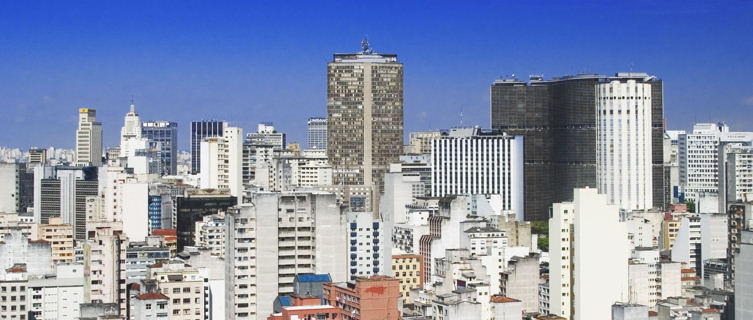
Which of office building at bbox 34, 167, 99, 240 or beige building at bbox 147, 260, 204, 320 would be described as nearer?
beige building at bbox 147, 260, 204, 320

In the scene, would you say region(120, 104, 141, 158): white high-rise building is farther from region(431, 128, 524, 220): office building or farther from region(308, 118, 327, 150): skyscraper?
region(431, 128, 524, 220): office building

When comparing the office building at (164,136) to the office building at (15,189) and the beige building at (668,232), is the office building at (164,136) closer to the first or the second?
the office building at (15,189)

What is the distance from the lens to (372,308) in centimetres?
2259

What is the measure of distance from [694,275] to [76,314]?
48.8 ft

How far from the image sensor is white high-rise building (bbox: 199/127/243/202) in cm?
4772

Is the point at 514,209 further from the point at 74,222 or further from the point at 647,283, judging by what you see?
the point at 647,283

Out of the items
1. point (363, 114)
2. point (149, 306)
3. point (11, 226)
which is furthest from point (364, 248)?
point (363, 114)

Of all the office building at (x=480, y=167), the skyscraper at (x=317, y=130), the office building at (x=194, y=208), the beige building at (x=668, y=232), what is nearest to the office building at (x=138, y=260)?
the office building at (x=194, y=208)

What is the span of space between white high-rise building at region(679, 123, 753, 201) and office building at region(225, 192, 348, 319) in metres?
30.0

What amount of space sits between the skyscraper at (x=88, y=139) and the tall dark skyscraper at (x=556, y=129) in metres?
29.2

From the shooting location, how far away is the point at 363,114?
5325 cm

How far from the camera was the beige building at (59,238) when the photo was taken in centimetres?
3458

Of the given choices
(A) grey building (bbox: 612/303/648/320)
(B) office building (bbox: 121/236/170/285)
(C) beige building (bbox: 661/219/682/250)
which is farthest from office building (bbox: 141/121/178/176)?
(A) grey building (bbox: 612/303/648/320)

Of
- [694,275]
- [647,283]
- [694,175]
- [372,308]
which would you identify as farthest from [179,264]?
[694,175]
